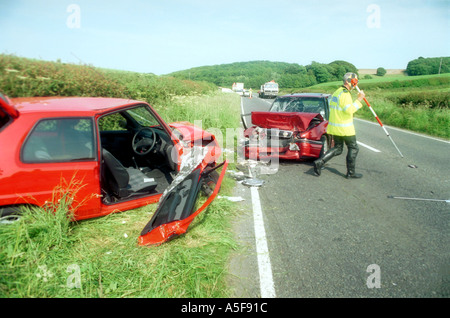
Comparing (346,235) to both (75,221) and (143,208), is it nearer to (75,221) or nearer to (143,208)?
(143,208)

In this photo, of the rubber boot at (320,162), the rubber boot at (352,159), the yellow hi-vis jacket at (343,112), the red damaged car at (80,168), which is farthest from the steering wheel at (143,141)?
the rubber boot at (352,159)

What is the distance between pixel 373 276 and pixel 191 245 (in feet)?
6.16

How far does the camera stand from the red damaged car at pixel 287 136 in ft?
21.0

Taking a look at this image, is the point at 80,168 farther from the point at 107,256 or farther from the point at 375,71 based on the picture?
the point at 375,71

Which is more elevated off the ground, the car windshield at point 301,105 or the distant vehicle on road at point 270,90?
the distant vehicle on road at point 270,90

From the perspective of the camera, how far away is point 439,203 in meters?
4.51

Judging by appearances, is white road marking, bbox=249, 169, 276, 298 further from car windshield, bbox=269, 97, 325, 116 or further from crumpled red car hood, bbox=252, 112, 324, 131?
car windshield, bbox=269, 97, 325, 116

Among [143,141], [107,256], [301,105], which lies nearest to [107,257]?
[107,256]

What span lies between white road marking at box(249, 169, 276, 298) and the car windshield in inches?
158

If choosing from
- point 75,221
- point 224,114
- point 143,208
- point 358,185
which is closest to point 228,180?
point 143,208

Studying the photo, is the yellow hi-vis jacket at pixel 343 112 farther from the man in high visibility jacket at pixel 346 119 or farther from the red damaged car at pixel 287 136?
the red damaged car at pixel 287 136

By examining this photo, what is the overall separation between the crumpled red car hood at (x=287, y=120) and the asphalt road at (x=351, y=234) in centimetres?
100

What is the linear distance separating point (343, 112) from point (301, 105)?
203 centimetres

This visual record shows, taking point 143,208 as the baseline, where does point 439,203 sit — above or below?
below
